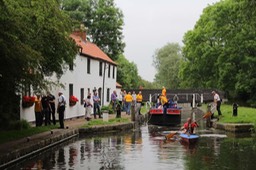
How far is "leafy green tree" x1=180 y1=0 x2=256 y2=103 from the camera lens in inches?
2028

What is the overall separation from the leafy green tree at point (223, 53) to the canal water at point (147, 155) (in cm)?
3014

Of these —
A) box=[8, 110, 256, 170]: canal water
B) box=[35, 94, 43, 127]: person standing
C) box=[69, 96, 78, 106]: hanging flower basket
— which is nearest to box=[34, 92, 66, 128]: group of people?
box=[35, 94, 43, 127]: person standing

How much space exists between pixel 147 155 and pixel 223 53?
3943 centimetres

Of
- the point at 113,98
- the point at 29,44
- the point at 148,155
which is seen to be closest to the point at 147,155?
the point at 148,155

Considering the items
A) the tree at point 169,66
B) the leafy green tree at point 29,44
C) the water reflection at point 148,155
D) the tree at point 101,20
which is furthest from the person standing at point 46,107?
the tree at point 169,66

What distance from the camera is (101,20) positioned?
188ft

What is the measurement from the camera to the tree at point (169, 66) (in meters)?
89.7

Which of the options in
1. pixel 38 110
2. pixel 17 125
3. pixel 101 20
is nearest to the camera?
pixel 17 125

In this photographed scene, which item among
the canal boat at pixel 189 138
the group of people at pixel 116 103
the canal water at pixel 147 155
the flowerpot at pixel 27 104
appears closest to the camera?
the canal water at pixel 147 155

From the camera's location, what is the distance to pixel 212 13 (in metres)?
57.5

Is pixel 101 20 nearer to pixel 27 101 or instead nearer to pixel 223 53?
pixel 223 53

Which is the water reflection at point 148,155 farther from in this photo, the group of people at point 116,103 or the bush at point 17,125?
the group of people at point 116,103

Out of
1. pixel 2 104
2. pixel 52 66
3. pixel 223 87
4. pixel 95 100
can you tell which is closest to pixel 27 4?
pixel 52 66

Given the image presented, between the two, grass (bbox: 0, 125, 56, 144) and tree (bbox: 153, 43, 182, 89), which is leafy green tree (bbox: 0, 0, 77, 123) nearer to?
grass (bbox: 0, 125, 56, 144)
